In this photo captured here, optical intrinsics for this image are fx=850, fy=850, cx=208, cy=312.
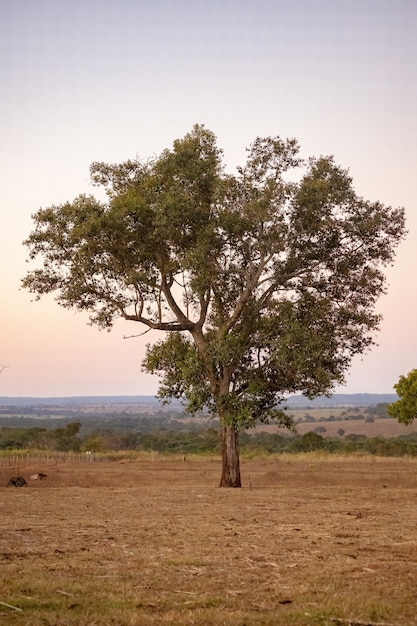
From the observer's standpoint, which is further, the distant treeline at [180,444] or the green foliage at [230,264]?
the distant treeline at [180,444]

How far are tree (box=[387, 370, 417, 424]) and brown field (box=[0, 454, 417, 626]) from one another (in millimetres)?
26216

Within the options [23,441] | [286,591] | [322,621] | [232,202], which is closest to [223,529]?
[286,591]

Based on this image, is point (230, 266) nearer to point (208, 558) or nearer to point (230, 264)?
point (230, 264)

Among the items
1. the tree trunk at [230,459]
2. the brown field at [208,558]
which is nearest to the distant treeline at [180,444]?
the tree trunk at [230,459]

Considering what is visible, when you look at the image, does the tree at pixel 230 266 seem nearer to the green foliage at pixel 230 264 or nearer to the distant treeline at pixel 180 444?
the green foliage at pixel 230 264

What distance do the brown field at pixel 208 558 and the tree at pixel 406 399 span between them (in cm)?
2622

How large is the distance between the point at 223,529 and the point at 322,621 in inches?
363

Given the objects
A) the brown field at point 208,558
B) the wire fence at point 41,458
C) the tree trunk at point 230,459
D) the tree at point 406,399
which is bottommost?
the wire fence at point 41,458

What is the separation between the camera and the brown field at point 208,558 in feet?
35.3

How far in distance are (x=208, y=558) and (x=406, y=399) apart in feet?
147

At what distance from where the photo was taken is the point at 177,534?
60.1 feet

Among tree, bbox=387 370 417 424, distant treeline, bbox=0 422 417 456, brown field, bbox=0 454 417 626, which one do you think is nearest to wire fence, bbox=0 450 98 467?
distant treeline, bbox=0 422 417 456

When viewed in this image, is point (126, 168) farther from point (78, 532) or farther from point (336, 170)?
point (78, 532)

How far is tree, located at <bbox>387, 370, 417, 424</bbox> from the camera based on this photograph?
5712cm
